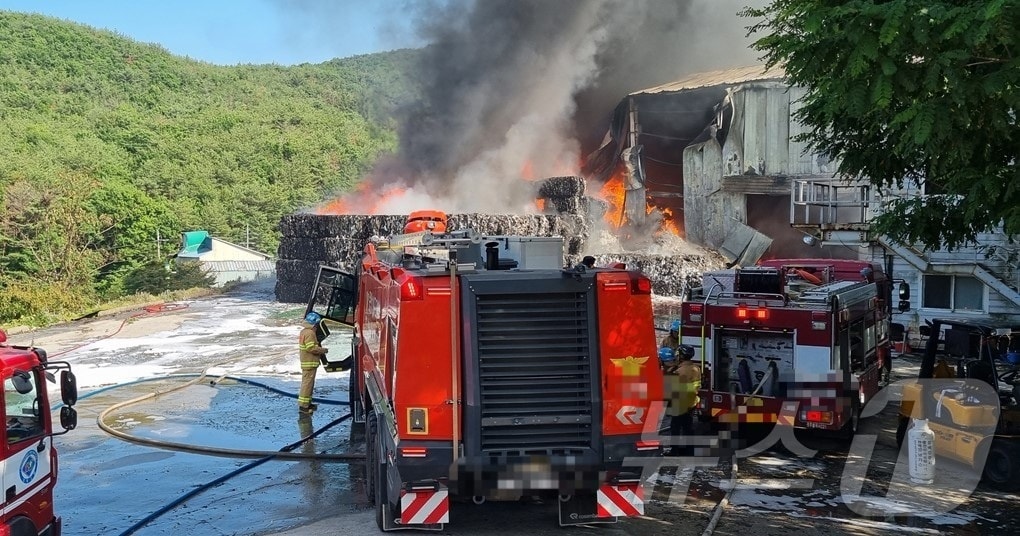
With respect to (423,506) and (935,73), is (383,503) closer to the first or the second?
(423,506)

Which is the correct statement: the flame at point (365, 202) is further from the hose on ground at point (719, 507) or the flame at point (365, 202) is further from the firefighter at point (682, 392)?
the hose on ground at point (719, 507)

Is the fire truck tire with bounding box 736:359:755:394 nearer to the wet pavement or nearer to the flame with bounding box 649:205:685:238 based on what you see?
the wet pavement

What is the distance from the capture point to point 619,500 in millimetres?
6355

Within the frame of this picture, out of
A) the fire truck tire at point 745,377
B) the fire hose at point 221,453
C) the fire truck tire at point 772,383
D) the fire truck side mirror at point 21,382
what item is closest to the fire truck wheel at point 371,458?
the fire hose at point 221,453

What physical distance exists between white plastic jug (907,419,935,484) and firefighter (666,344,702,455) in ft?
7.60

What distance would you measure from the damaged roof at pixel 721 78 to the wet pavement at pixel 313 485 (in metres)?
16.7

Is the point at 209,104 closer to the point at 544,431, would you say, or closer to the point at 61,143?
the point at 61,143

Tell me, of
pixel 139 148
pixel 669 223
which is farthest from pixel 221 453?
pixel 139 148

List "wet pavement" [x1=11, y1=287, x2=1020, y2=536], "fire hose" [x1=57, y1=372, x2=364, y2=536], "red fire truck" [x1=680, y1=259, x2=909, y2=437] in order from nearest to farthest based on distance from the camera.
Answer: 1. "wet pavement" [x1=11, y1=287, x2=1020, y2=536]
2. "fire hose" [x1=57, y1=372, x2=364, y2=536]
3. "red fire truck" [x1=680, y1=259, x2=909, y2=437]

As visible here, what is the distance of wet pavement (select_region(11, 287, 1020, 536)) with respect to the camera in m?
7.27

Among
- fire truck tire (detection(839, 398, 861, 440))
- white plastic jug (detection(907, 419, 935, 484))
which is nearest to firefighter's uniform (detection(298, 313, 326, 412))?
fire truck tire (detection(839, 398, 861, 440))

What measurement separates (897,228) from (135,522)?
784 cm

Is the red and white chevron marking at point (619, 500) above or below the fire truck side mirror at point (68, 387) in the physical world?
below

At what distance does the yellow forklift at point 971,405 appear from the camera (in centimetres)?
817
